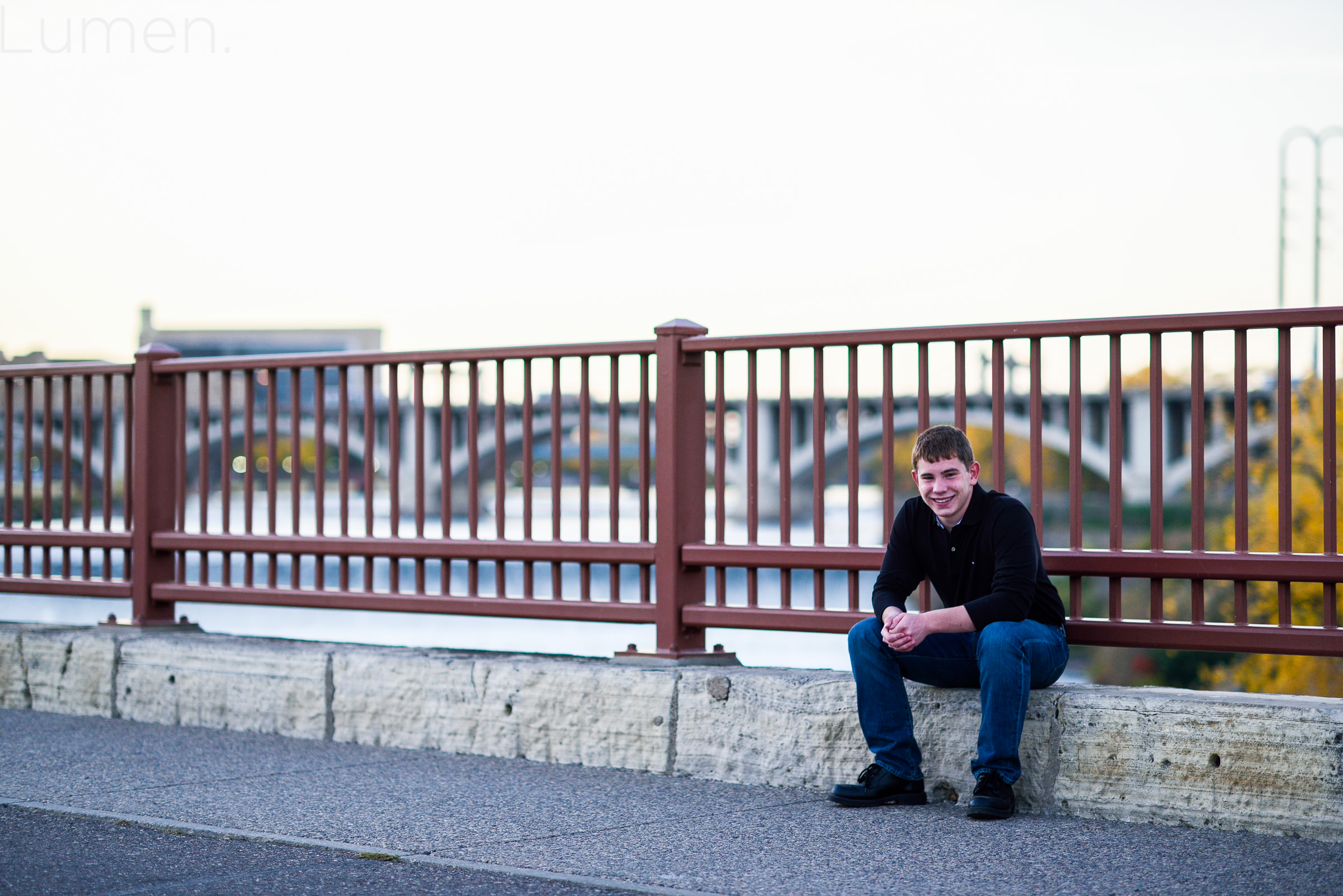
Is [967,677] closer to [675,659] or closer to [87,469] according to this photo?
[675,659]

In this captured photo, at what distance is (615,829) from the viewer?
3.98 meters

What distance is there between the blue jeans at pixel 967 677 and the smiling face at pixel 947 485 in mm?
367

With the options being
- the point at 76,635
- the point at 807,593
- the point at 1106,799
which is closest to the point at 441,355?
the point at 76,635

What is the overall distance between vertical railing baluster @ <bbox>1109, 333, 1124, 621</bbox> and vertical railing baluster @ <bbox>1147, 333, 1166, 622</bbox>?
0.09 m

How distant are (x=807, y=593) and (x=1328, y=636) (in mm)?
33763

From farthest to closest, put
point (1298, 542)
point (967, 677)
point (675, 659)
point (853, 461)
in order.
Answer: point (1298, 542), point (675, 659), point (853, 461), point (967, 677)

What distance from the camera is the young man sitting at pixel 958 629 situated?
4.02 m

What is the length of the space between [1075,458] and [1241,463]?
47cm

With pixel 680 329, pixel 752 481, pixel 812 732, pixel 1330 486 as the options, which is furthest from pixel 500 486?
pixel 1330 486

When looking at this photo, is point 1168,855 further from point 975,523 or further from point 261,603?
point 261,603

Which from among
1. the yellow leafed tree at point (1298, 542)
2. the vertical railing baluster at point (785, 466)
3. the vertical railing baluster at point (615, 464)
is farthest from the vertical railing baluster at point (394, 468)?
the yellow leafed tree at point (1298, 542)

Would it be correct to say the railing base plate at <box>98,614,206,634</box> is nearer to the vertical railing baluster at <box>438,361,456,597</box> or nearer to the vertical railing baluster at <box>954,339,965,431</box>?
the vertical railing baluster at <box>438,361,456,597</box>

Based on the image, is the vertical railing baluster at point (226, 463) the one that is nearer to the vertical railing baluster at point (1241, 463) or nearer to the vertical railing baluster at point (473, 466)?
the vertical railing baluster at point (473, 466)

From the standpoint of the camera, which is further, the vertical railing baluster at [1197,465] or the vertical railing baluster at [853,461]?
the vertical railing baluster at [853,461]
